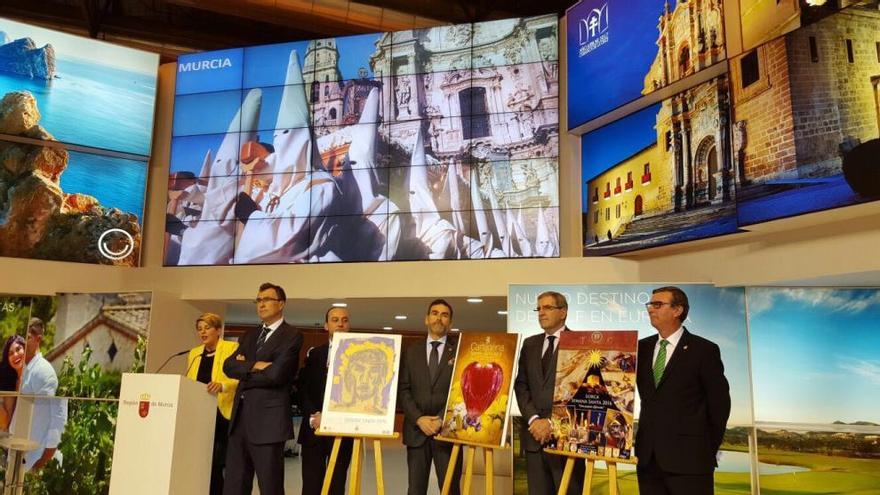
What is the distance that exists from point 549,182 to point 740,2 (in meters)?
3.50

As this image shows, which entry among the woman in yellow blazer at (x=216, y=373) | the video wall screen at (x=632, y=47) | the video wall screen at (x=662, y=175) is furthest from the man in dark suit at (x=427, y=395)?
the video wall screen at (x=632, y=47)

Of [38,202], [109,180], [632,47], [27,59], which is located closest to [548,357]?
[632,47]

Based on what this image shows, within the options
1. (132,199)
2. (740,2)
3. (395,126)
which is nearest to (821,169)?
(740,2)

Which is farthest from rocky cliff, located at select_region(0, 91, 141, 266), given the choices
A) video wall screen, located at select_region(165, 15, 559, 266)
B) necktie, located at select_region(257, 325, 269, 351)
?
necktie, located at select_region(257, 325, 269, 351)

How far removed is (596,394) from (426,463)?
163 cm

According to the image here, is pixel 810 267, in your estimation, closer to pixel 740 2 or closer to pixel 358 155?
pixel 740 2

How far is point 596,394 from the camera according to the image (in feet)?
15.1

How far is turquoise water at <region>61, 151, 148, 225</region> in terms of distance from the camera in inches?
464

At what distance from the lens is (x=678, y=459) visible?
430 cm

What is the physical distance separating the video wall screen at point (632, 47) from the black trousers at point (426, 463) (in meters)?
5.61

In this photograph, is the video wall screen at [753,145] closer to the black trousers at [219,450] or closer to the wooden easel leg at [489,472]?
the wooden easel leg at [489,472]

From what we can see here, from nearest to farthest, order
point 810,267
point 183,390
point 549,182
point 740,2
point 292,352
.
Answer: point 183,390 → point 292,352 → point 810,267 → point 740,2 → point 549,182

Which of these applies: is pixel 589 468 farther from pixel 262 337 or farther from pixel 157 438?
pixel 157 438

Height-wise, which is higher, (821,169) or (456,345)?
(821,169)
